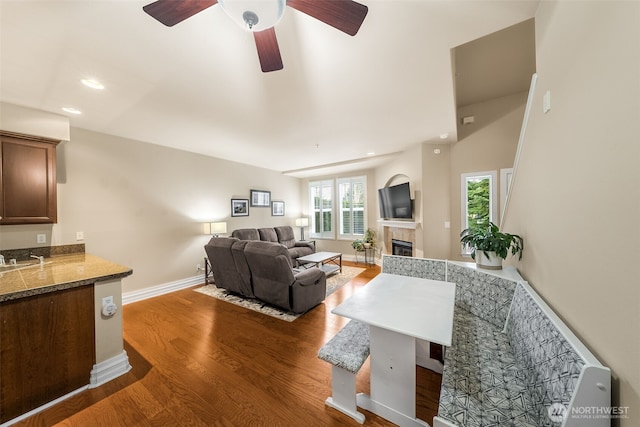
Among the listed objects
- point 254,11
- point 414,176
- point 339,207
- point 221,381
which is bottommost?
point 221,381

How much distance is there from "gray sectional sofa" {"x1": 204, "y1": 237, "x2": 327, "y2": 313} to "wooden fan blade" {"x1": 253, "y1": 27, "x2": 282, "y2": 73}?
201 cm

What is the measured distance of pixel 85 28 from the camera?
1.42 m

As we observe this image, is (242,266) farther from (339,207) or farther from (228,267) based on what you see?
(339,207)

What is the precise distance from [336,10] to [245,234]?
450cm

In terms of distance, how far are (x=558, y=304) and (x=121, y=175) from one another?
16.7 feet

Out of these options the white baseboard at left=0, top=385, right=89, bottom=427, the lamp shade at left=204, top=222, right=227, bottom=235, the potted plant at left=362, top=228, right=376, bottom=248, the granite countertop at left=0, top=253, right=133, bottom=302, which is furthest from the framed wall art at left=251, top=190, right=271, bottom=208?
the white baseboard at left=0, top=385, right=89, bottom=427

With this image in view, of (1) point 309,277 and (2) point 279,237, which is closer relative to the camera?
(1) point 309,277

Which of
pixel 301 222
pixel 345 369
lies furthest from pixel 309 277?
pixel 301 222

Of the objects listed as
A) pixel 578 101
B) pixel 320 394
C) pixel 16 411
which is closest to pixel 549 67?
pixel 578 101

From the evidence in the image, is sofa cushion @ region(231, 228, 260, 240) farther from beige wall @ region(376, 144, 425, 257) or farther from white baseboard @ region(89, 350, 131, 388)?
beige wall @ region(376, 144, 425, 257)

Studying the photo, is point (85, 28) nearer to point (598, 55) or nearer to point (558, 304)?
point (598, 55)

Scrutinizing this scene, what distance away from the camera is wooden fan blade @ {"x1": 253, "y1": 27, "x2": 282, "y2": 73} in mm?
1319

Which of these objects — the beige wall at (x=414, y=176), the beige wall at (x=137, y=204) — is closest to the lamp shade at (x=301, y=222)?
the beige wall at (x=137, y=204)

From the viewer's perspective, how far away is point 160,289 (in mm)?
3736
